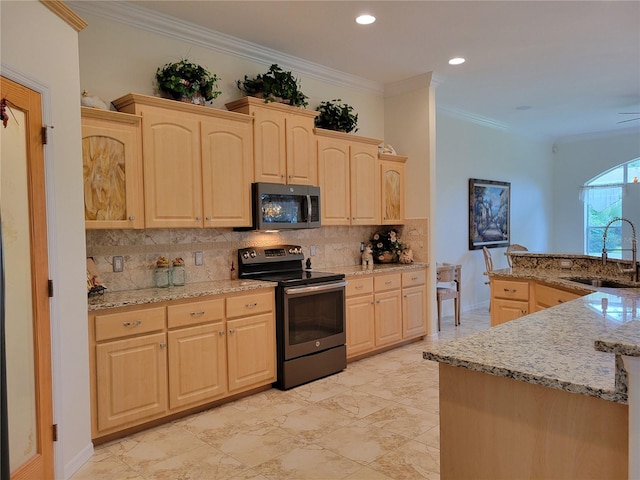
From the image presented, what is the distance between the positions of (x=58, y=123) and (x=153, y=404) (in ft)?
6.04

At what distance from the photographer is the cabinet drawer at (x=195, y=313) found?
311cm

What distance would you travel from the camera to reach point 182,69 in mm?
3459

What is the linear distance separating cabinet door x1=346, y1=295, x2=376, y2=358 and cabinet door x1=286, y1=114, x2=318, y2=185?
1251mm

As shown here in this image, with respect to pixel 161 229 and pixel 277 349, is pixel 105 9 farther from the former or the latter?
pixel 277 349

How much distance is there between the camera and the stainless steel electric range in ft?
12.3

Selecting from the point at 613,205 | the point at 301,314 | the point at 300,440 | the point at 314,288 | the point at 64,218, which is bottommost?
the point at 300,440

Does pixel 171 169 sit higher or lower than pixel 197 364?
higher

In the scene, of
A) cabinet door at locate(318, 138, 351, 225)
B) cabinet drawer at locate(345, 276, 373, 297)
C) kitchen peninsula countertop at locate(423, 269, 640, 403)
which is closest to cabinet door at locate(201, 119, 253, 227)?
cabinet door at locate(318, 138, 351, 225)

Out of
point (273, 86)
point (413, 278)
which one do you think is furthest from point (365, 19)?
point (413, 278)

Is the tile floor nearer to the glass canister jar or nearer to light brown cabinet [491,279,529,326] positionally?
light brown cabinet [491,279,529,326]

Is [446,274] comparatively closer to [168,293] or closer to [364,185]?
[364,185]

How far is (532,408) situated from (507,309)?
2.63 m

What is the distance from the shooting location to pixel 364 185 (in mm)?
4930

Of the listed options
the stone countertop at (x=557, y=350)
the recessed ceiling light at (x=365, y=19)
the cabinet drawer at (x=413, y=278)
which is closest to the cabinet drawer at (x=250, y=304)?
the cabinet drawer at (x=413, y=278)
